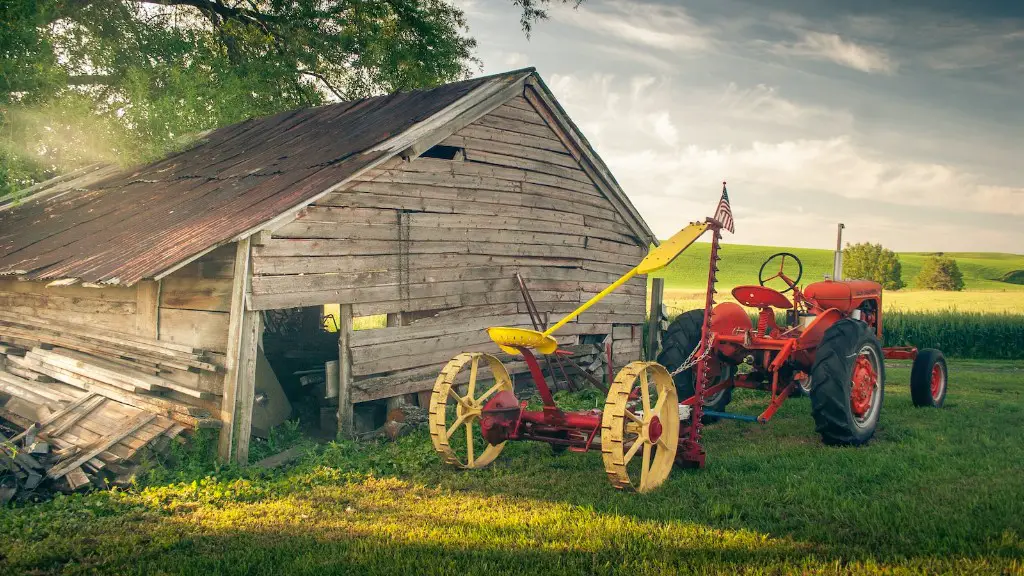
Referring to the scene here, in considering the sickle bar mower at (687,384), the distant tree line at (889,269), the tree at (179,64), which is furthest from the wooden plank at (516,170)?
the distant tree line at (889,269)

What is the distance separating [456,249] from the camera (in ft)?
35.4

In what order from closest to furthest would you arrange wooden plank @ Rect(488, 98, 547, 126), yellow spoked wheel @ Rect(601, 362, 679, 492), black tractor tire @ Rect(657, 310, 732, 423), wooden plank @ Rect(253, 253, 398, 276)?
yellow spoked wheel @ Rect(601, 362, 679, 492) < wooden plank @ Rect(253, 253, 398, 276) < black tractor tire @ Rect(657, 310, 732, 423) < wooden plank @ Rect(488, 98, 547, 126)

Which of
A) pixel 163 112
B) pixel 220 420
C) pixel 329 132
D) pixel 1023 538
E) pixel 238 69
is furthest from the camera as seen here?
pixel 238 69

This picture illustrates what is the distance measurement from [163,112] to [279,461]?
31.8ft

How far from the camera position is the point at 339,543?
18.3 feet

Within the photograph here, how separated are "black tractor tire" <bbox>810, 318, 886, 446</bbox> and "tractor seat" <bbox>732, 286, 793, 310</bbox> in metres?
1.09

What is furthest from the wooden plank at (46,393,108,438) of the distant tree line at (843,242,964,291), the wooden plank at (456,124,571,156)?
the distant tree line at (843,242,964,291)

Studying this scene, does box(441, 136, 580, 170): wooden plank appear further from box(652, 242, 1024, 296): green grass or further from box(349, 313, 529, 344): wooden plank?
Answer: box(652, 242, 1024, 296): green grass

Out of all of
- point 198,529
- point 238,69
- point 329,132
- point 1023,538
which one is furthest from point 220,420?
point 238,69

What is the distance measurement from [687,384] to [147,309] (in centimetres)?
655

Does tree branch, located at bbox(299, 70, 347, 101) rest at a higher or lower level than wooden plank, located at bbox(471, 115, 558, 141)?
higher

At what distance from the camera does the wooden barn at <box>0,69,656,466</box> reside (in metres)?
8.63

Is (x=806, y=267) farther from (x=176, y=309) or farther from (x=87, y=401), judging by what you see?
(x=87, y=401)

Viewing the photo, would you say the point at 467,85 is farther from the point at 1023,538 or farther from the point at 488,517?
the point at 1023,538
